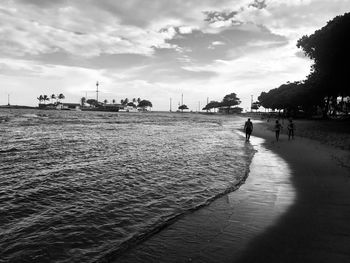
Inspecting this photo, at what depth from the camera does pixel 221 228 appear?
779 cm

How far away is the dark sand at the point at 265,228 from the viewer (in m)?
6.23

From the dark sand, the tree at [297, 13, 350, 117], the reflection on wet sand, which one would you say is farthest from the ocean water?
the tree at [297, 13, 350, 117]

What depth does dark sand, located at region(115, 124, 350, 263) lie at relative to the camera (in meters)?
6.23

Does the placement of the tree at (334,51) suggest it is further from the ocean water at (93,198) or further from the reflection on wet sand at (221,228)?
the reflection on wet sand at (221,228)

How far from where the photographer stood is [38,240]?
7.07m

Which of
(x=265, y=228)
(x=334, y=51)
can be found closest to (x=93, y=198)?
(x=265, y=228)

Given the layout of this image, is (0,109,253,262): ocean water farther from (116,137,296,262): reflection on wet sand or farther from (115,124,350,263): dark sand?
(115,124,350,263): dark sand

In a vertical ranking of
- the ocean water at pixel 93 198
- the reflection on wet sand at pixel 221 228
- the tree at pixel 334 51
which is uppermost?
the tree at pixel 334 51

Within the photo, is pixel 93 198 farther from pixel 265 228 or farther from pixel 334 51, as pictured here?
pixel 334 51

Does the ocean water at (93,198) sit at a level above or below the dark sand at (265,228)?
below

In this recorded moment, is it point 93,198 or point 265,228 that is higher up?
point 265,228

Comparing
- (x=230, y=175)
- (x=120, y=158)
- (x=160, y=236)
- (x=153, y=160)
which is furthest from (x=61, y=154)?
(x=160, y=236)

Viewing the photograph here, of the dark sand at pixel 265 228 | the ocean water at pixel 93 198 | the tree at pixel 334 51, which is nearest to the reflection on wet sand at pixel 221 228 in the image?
the dark sand at pixel 265 228

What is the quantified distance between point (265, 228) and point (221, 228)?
0.99m
